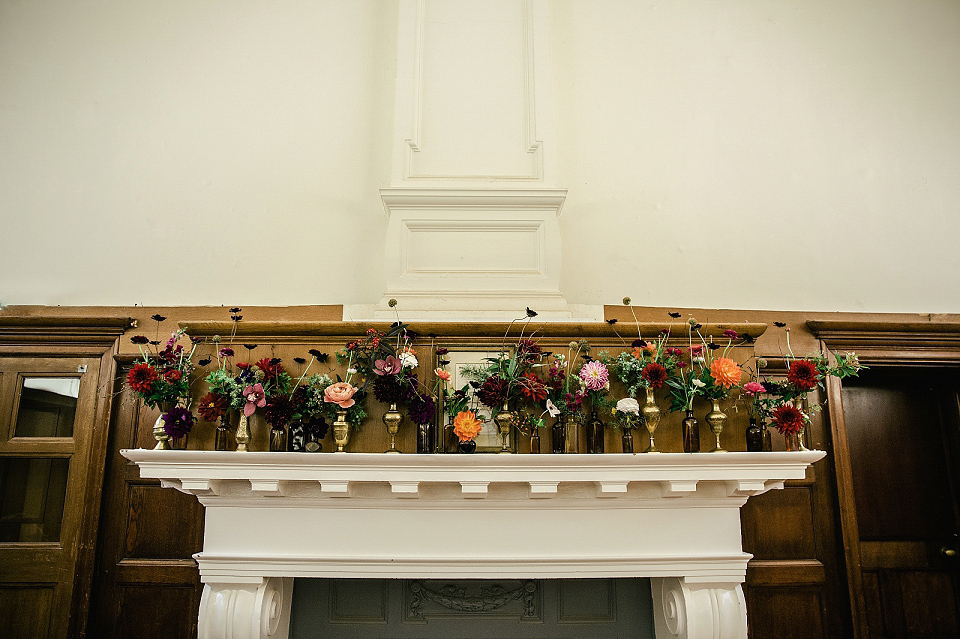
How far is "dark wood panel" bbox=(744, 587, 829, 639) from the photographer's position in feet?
9.14

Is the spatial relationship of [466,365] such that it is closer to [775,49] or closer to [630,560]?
[630,560]

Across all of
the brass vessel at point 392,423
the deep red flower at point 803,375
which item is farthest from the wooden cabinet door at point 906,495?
the brass vessel at point 392,423

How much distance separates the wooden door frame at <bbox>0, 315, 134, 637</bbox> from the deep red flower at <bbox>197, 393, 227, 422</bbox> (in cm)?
105

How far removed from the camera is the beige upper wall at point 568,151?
10.2 feet

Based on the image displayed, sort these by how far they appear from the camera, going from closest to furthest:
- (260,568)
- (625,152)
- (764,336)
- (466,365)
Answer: (260,568)
(466,365)
(764,336)
(625,152)

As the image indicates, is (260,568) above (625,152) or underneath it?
underneath

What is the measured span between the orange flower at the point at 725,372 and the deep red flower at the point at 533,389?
2.10ft

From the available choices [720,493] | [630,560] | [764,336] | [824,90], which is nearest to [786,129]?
[824,90]

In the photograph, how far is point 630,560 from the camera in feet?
7.43

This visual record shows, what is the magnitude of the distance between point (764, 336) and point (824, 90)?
1.52 m

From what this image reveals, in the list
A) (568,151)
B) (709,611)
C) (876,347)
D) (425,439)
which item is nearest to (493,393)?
(425,439)

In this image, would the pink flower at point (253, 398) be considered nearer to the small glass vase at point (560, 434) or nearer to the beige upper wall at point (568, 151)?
the beige upper wall at point (568, 151)

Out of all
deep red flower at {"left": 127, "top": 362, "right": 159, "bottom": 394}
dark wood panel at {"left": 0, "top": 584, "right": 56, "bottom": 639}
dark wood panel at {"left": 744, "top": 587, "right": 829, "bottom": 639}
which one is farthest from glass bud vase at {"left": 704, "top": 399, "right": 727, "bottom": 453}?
dark wood panel at {"left": 0, "top": 584, "right": 56, "bottom": 639}

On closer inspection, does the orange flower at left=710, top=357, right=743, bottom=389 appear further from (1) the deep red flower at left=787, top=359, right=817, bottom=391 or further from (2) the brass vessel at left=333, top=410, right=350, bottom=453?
(2) the brass vessel at left=333, top=410, right=350, bottom=453
